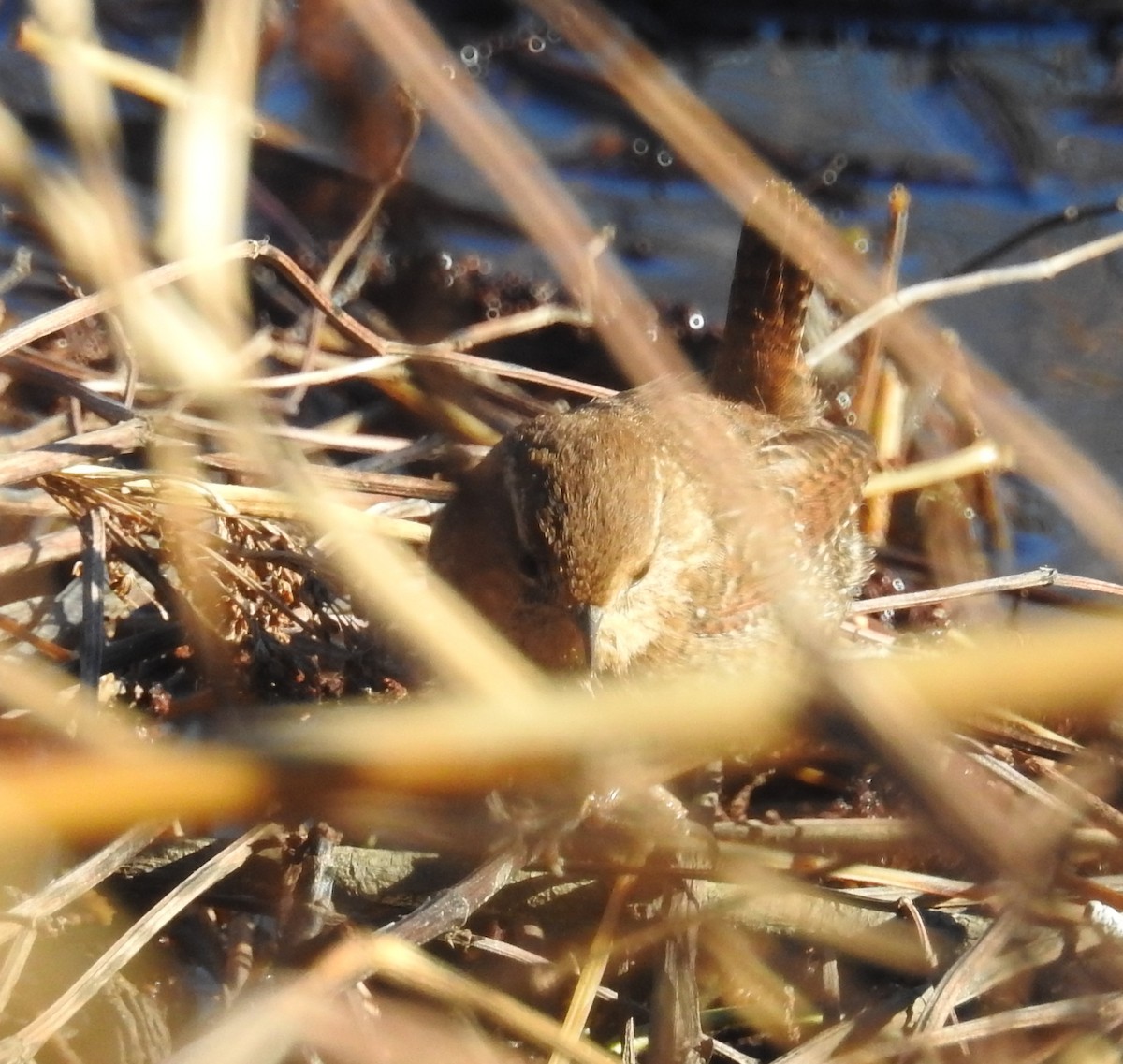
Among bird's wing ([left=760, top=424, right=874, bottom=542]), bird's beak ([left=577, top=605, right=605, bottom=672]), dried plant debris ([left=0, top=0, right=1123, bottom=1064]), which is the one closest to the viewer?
dried plant debris ([left=0, top=0, right=1123, bottom=1064])

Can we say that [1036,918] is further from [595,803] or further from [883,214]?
[883,214]

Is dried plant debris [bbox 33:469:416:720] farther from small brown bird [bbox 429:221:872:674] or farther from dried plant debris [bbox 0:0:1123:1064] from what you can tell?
small brown bird [bbox 429:221:872:674]

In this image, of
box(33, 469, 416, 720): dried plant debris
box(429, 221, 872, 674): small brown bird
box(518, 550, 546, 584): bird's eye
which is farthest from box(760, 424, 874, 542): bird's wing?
box(33, 469, 416, 720): dried plant debris

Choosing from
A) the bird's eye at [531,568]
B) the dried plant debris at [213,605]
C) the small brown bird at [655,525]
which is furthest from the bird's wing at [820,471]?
the dried plant debris at [213,605]

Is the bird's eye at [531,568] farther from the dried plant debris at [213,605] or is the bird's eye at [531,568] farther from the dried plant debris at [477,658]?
the dried plant debris at [213,605]

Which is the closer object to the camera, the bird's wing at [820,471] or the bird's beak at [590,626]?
the bird's beak at [590,626]

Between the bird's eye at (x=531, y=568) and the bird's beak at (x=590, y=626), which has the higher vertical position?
the bird's eye at (x=531, y=568)

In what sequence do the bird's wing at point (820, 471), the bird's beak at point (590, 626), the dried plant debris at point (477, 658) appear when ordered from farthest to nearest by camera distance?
the bird's wing at point (820, 471) < the bird's beak at point (590, 626) < the dried plant debris at point (477, 658)

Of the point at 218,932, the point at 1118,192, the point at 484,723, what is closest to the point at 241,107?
the point at 484,723
